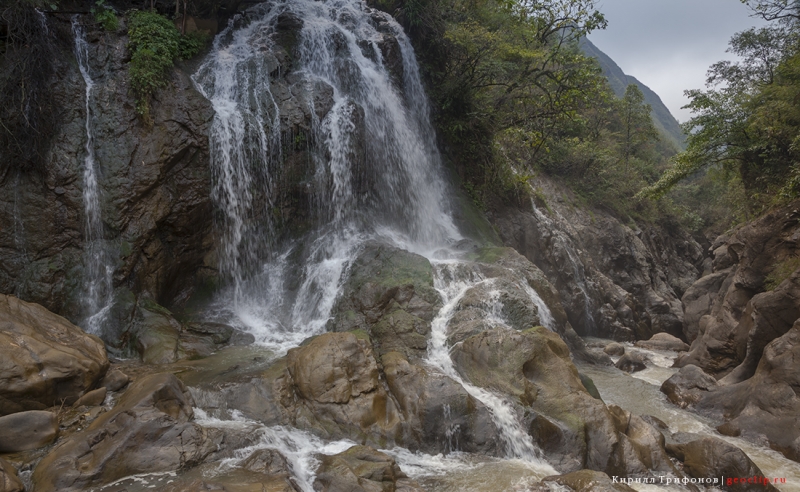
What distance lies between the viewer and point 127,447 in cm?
520

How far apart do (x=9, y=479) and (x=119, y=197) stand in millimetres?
6671

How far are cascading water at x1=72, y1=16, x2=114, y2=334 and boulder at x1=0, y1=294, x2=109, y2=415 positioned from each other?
6.56ft

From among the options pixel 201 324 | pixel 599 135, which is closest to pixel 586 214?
pixel 599 135

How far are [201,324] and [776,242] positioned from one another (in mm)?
12706

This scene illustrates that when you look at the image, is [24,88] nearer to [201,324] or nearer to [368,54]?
[201,324]

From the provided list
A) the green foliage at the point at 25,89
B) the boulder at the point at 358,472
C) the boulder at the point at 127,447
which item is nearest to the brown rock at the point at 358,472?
the boulder at the point at 358,472

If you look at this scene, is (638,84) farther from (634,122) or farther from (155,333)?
(155,333)

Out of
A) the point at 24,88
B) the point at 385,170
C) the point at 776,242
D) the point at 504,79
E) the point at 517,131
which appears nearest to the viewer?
the point at 24,88

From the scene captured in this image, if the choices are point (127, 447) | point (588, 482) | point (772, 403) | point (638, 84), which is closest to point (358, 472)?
point (127, 447)

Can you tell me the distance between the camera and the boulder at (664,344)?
1517 centimetres

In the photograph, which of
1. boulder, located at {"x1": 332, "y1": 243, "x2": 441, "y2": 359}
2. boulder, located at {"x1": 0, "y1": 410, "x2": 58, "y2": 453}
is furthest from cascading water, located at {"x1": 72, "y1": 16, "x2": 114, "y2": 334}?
boulder, located at {"x1": 332, "y1": 243, "x2": 441, "y2": 359}

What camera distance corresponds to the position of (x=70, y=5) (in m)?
11.8

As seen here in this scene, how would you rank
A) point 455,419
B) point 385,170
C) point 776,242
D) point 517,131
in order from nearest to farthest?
Result: point 455,419 < point 776,242 < point 385,170 < point 517,131

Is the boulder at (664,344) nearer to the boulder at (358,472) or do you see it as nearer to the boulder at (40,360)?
the boulder at (358,472)
